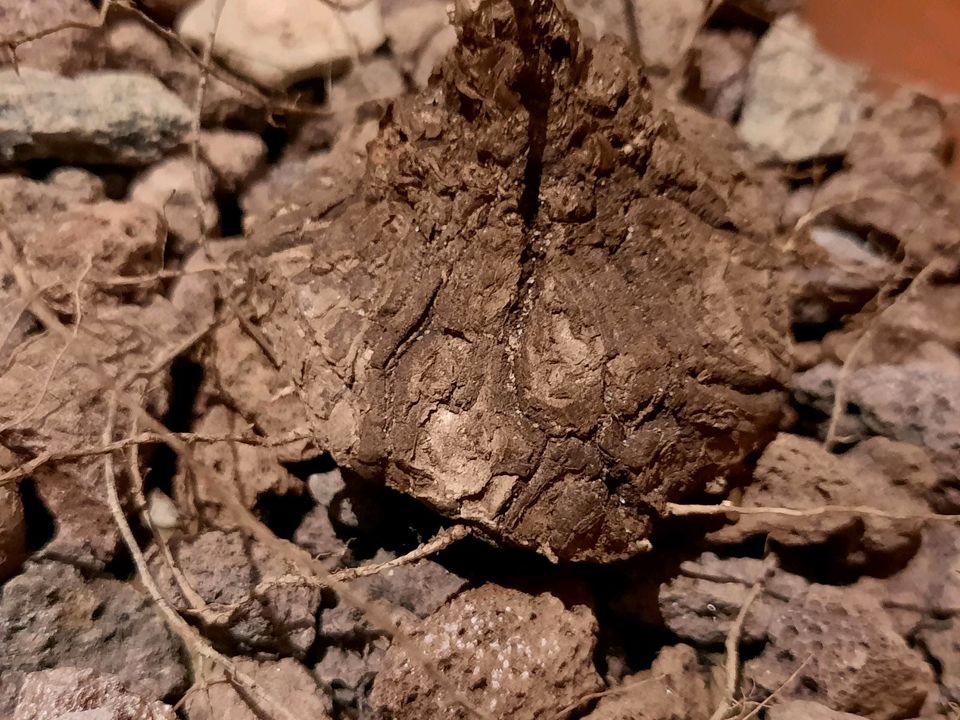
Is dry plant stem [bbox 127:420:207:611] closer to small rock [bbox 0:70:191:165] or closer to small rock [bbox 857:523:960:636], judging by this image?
small rock [bbox 0:70:191:165]

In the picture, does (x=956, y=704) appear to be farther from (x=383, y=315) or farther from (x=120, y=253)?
(x=120, y=253)

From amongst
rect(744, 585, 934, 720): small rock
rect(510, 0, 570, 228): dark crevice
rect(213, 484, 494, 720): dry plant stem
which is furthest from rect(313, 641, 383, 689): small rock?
rect(510, 0, 570, 228): dark crevice

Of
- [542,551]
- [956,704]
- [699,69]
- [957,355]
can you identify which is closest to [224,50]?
[699,69]

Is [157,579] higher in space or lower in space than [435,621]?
lower

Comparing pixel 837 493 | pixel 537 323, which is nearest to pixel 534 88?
pixel 537 323

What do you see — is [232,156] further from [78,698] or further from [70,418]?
[78,698]

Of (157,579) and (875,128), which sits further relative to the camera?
(875,128)
